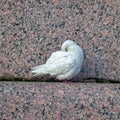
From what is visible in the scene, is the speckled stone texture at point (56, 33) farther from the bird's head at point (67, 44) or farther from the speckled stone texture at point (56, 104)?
the speckled stone texture at point (56, 104)

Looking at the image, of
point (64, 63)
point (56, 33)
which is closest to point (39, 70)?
point (64, 63)

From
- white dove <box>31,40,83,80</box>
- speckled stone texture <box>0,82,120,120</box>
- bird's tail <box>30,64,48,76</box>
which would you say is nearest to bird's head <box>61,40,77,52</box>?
white dove <box>31,40,83,80</box>

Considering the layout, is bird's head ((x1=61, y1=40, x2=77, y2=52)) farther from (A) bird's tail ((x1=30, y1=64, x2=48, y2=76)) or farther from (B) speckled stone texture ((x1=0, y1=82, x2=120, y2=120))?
(B) speckled stone texture ((x1=0, y1=82, x2=120, y2=120))

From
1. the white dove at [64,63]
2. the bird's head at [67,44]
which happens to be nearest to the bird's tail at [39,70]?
the white dove at [64,63]

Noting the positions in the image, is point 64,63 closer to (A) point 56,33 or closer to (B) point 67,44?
(B) point 67,44

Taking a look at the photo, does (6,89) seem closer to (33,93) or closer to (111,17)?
(33,93)

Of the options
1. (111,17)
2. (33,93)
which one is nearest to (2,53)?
(33,93)
